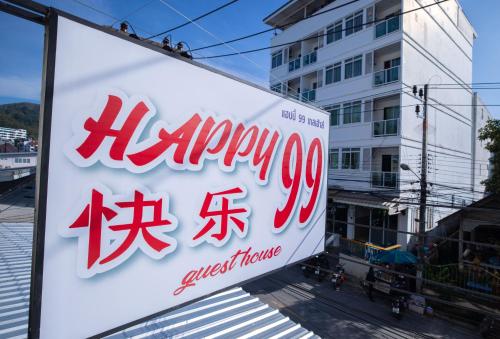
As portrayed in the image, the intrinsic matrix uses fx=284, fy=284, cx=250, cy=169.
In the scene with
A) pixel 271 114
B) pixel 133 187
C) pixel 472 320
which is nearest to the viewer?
pixel 133 187

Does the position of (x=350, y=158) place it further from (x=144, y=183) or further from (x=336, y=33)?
(x=144, y=183)

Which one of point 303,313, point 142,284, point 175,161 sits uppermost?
point 175,161

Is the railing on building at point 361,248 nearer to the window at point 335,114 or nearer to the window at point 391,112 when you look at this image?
the window at point 391,112

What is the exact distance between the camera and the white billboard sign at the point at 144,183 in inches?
55.1

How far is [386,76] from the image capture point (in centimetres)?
1414

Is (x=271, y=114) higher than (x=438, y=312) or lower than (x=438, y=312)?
higher

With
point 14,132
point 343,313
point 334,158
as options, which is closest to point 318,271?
point 343,313

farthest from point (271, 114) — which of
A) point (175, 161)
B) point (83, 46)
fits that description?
point (83, 46)

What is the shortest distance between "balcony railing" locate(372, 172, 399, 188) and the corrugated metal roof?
1172 cm

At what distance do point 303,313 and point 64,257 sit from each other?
9858 mm

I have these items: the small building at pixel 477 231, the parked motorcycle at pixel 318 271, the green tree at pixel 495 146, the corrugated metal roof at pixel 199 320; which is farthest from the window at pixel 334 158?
the corrugated metal roof at pixel 199 320

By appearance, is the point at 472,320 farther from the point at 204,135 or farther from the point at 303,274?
the point at 204,135

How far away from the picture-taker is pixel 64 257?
4.64ft

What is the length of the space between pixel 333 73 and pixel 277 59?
5.48 metres
